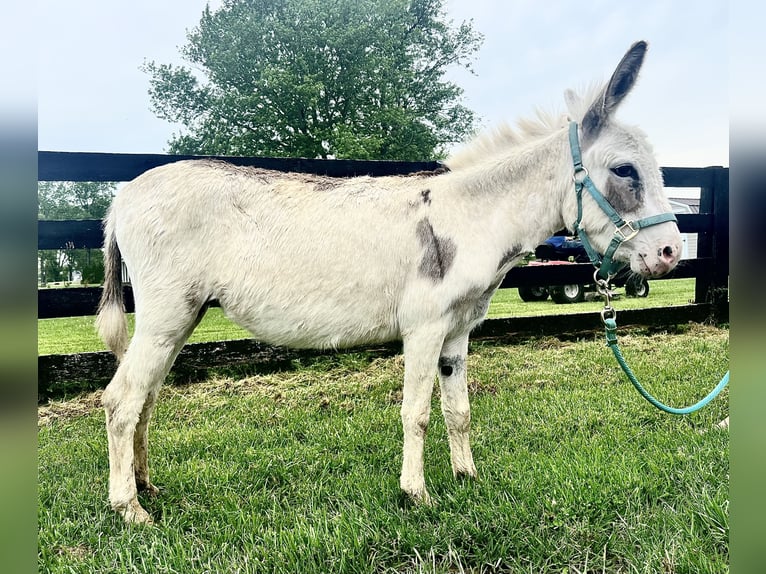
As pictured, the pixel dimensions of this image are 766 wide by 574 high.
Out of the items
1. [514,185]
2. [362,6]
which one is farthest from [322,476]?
[362,6]

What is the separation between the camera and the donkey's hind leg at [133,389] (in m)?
2.59

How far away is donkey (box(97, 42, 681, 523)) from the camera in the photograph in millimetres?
2635

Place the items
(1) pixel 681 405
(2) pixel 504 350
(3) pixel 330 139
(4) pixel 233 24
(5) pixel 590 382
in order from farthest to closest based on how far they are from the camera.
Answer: (4) pixel 233 24, (3) pixel 330 139, (2) pixel 504 350, (5) pixel 590 382, (1) pixel 681 405

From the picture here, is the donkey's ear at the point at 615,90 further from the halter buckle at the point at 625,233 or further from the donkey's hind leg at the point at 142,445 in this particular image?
the donkey's hind leg at the point at 142,445

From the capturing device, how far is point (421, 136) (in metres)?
19.9

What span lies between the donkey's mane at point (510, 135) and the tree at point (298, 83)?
49.3ft

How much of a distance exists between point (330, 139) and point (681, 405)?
648 inches

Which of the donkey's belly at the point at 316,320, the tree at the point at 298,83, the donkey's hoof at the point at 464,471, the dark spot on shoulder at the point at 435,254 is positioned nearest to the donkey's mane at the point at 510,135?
the dark spot on shoulder at the point at 435,254

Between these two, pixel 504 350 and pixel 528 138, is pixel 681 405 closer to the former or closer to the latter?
pixel 504 350

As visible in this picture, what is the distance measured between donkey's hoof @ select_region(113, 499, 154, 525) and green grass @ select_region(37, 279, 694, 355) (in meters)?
2.42

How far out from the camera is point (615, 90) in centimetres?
262

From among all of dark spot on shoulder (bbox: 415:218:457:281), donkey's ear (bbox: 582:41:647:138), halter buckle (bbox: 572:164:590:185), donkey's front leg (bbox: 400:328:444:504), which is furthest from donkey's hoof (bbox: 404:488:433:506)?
donkey's ear (bbox: 582:41:647:138)

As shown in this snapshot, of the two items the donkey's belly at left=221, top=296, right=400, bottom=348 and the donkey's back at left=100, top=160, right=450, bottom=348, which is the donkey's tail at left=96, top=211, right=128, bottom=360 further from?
the donkey's belly at left=221, top=296, right=400, bottom=348

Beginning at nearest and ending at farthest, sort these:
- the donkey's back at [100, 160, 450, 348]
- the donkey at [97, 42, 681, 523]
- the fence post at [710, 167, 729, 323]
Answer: the donkey at [97, 42, 681, 523] < the donkey's back at [100, 160, 450, 348] < the fence post at [710, 167, 729, 323]
